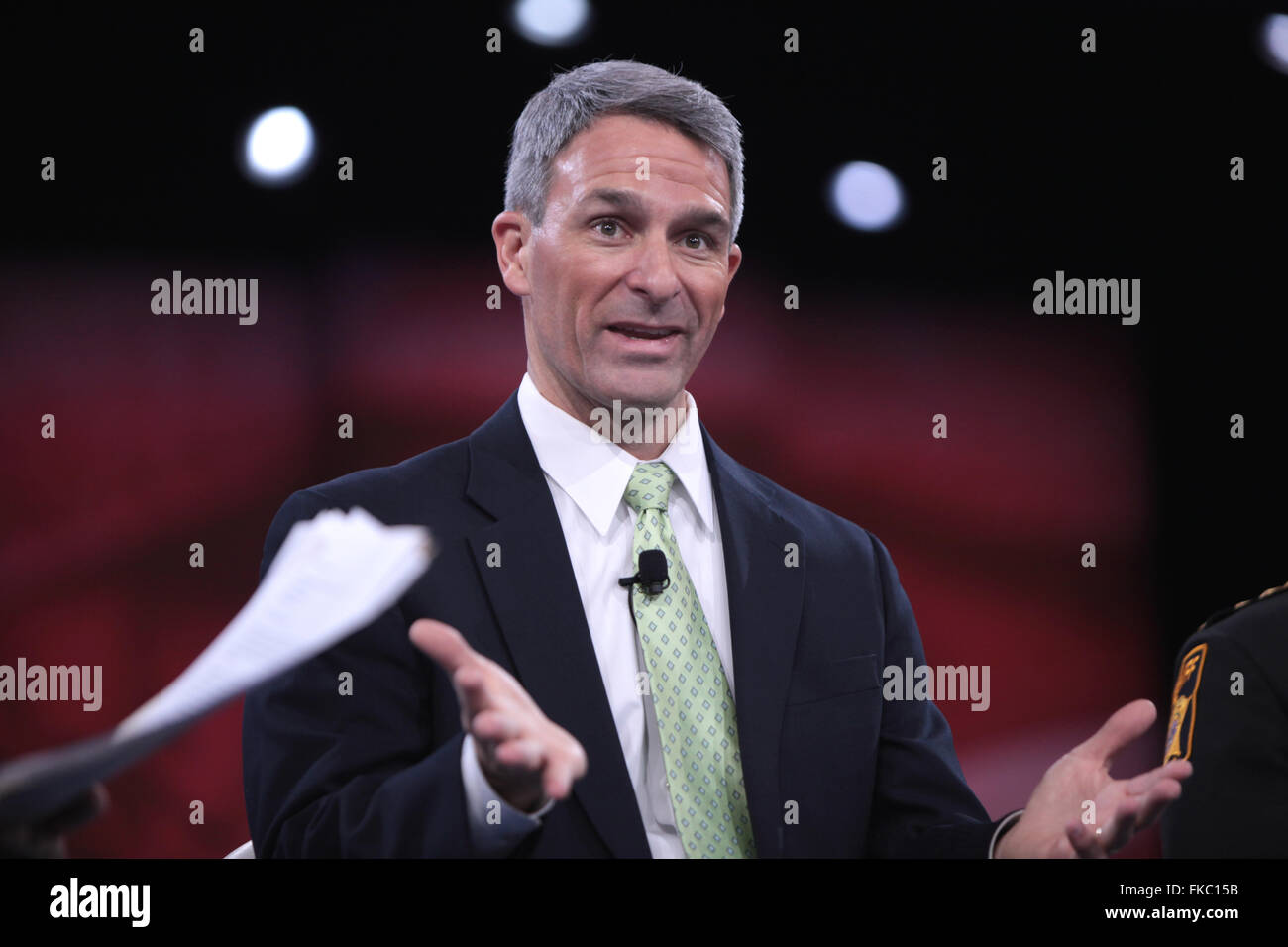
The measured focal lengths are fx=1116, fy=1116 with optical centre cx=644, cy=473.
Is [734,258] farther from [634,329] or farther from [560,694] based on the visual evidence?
[560,694]

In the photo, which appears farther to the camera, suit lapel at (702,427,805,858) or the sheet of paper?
suit lapel at (702,427,805,858)

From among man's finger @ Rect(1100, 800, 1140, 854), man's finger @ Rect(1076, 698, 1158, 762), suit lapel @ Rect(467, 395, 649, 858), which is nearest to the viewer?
man's finger @ Rect(1100, 800, 1140, 854)

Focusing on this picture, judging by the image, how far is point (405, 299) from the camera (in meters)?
2.60

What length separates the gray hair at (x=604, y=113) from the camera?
2.16 meters

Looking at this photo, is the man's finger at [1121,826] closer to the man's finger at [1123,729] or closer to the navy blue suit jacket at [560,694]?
the man's finger at [1123,729]

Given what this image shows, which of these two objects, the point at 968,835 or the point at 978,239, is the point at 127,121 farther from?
the point at 968,835

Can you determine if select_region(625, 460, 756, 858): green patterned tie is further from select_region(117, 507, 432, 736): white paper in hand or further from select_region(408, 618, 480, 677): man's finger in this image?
select_region(117, 507, 432, 736): white paper in hand

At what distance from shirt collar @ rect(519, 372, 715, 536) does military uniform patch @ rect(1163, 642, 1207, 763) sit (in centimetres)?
108

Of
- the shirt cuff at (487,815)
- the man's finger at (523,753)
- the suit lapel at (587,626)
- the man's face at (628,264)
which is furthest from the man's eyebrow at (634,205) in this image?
the man's finger at (523,753)

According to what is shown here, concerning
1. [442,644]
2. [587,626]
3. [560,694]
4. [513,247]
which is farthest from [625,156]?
[442,644]

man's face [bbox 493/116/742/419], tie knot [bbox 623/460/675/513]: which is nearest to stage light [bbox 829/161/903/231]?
man's face [bbox 493/116/742/419]

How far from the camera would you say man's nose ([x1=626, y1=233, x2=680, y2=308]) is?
2.10 metres
